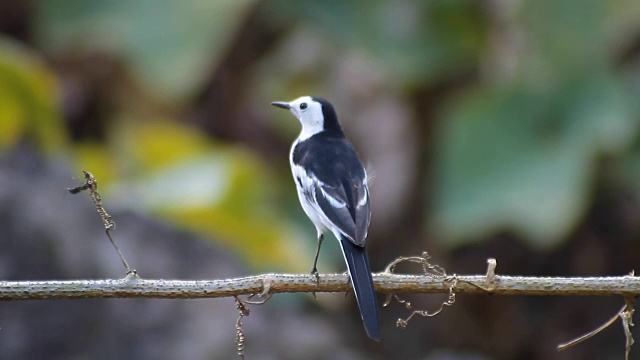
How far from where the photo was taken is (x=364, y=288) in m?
2.95

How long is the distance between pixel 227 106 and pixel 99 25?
1400mm

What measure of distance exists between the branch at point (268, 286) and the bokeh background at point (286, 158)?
2992 mm

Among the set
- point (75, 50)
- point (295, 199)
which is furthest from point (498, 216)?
point (75, 50)

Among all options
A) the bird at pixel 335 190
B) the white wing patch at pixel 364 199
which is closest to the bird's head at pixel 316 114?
the bird at pixel 335 190

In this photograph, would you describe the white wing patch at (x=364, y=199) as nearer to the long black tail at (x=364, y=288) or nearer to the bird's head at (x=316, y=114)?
the long black tail at (x=364, y=288)

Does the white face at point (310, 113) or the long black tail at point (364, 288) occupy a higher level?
the white face at point (310, 113)

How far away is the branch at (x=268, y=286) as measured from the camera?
265 centimetres

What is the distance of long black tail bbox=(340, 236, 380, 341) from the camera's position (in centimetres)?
285

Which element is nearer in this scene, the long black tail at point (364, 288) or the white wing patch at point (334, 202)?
the long black tail at point (364, 288)

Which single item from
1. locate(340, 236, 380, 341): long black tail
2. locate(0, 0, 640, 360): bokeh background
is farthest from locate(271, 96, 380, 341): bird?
locate(0, 0, 640, 360): bokeh background

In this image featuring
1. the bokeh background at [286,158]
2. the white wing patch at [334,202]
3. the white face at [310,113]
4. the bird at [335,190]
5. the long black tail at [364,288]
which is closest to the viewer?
the long black tail at [364,288]

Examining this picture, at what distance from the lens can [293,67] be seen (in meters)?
8.34

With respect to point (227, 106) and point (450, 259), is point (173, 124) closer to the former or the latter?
A: point (227, 106)

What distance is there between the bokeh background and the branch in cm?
299
